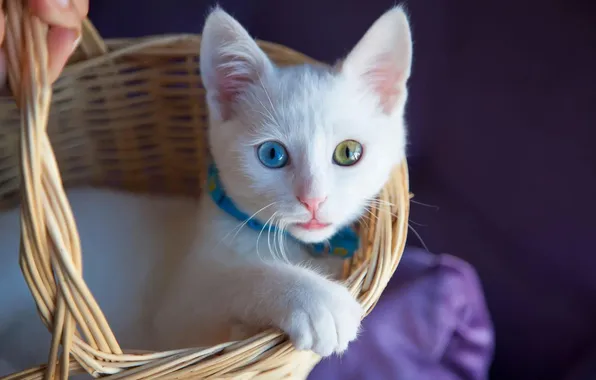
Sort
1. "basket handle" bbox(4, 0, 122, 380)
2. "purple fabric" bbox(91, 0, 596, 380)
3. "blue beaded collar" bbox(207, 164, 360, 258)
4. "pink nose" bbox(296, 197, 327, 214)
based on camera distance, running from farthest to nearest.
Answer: "purple fabric" bbox(91, 0, 596, 380)
"blue beaded collar" bbox(207, 164, 360, 258)
"pink nose" bbox(296, 197, 327, 214)
"basket handle" bbox(4, 0, 122, 380)

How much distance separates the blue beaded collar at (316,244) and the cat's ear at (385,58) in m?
0.25

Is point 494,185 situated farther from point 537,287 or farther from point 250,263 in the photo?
point 250,263

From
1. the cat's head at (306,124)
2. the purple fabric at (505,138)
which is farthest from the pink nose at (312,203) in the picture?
the purple fabric at (505,138)

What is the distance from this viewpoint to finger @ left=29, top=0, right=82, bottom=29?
57cm

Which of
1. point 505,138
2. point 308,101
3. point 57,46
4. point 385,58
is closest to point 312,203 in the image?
point 308,101

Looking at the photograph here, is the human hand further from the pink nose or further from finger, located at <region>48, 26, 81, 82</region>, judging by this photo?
the pink nose

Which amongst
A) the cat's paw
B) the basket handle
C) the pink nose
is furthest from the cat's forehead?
the basket handle

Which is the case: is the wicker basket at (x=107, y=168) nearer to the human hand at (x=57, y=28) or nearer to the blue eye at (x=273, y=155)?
the human hand at (x=57, y=28)

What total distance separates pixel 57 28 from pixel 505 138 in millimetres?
1012

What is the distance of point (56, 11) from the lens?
0.58 m

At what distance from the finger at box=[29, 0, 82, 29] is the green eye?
0.42m

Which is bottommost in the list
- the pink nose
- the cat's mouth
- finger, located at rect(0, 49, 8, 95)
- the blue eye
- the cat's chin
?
the cat's chin

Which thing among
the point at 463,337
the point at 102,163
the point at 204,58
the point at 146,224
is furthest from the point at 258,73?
the point at 463,337

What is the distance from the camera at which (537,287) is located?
120 cm
